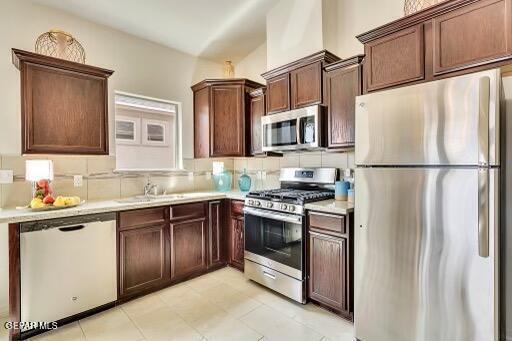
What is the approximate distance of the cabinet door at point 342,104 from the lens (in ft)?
8.05

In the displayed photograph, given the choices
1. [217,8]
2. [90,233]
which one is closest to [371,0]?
[217,8]

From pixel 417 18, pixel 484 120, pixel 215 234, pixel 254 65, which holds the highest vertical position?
pixel 254 65

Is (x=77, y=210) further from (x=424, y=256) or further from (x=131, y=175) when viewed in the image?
(x=424, y=256)

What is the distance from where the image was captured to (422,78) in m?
1.89

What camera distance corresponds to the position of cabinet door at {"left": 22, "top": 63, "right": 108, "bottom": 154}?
2.29 metres

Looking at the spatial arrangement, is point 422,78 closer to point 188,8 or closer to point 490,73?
point 490,73

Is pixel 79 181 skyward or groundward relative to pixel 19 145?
groundward

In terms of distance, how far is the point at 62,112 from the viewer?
Result: 8.07 ft

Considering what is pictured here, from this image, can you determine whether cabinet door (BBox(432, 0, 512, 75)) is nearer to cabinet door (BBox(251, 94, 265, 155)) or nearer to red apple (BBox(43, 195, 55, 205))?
cabinet door (BBox(251, 94, 265, 155))

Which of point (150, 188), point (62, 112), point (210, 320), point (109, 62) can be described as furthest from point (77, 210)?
point (109, 62)

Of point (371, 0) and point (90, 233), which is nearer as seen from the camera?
point (90, 233)

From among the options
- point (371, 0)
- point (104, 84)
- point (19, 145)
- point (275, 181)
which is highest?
point (371, 0)

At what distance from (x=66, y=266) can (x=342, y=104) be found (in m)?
2.78

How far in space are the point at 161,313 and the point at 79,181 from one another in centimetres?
160
